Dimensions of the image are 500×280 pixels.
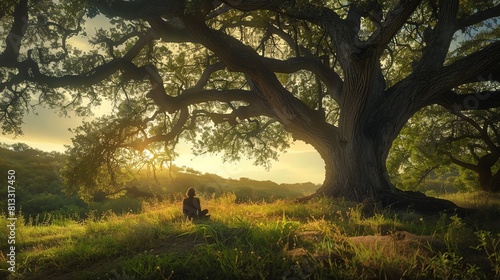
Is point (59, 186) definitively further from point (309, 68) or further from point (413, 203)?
point (413, 203)

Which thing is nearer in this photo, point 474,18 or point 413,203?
point 413,203

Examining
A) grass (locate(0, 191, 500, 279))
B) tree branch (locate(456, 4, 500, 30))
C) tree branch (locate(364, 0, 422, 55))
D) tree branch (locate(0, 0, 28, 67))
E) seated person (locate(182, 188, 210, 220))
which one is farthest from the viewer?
tree branch (locate(456, 4, 500, 30))

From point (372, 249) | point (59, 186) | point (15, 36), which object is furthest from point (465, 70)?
point (59, 186)

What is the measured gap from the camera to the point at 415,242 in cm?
442

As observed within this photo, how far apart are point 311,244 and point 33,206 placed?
19.5 metres

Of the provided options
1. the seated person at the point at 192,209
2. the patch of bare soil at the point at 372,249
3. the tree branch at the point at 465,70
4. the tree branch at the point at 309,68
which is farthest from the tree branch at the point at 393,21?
the seated person at the point at 192,209

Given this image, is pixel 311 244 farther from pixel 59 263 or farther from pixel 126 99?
pixel 126 99

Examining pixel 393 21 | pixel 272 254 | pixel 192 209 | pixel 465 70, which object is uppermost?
pixel 393 21

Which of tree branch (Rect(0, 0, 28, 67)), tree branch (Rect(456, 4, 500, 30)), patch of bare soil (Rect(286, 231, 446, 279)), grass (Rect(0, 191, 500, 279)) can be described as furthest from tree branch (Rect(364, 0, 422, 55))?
tree branch (Rect(0, 0, 28, 67))

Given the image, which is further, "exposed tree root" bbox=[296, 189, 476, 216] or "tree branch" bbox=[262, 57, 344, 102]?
"tree branch" bbox=[262, 57, 344, 102]

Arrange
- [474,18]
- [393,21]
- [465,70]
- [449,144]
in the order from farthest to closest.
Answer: [449,144] < [474,18] < [465,70] < [393,21]

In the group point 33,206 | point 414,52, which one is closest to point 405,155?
point 414,52

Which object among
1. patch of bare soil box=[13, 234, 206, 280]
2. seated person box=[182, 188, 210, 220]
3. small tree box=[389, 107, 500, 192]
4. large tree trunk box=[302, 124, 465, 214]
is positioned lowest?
patch of bare soil box=[13, 234, 206, 280]

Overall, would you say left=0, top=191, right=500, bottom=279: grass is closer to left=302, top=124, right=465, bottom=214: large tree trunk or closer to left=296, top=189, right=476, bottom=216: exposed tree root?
left=296, top=189, right=476, bottom=216: exposed tree root
